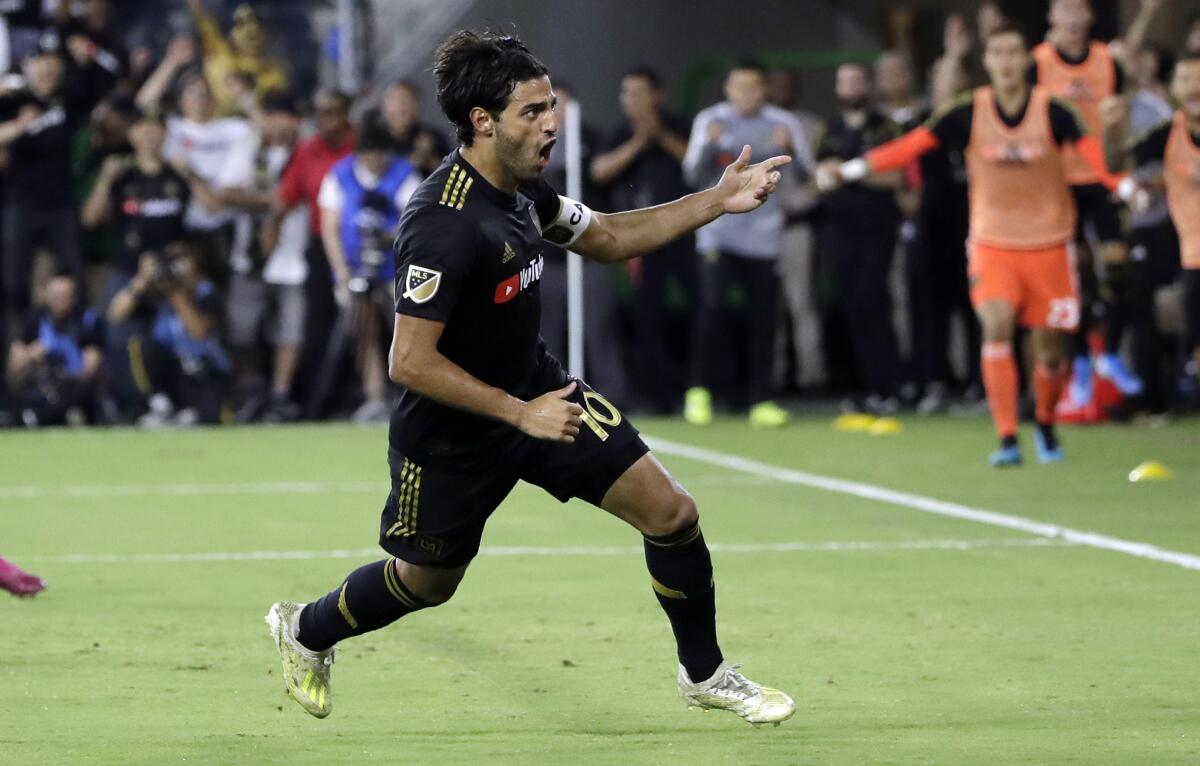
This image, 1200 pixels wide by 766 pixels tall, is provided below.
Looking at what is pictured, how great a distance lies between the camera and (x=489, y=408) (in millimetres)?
5457

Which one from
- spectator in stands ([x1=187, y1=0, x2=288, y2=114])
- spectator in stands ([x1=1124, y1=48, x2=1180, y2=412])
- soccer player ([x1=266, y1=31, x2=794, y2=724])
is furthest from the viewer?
spectator in stands ([x1=187, y1=0, x2=288, y2=114])

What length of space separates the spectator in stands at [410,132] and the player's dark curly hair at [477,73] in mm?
10934

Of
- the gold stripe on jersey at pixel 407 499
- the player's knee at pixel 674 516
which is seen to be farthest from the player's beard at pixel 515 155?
the player's knee at pixel 674 516

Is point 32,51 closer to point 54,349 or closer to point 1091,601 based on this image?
point 54,349

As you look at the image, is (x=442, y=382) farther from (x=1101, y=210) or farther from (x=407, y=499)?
(x=1101, y=210)

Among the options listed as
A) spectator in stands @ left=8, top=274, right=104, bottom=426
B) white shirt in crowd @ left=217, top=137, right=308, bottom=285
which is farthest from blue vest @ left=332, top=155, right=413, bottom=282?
spectator in stands @ left=8, top=274, right=104, bottom=426

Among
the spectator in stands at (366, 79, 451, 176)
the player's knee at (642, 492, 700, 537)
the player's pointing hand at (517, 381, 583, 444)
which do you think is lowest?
the spectator in stands at (366, 79, 451, 176)

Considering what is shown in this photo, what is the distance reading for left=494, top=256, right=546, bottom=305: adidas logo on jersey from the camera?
565 centimetres

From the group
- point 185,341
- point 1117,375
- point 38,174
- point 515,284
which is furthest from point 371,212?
point 515,284

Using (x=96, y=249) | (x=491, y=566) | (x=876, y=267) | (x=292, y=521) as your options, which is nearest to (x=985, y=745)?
(x=491, y=566)

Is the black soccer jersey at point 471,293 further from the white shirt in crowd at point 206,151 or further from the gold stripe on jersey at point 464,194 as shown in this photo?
the white shirt in crowd at point 206,151

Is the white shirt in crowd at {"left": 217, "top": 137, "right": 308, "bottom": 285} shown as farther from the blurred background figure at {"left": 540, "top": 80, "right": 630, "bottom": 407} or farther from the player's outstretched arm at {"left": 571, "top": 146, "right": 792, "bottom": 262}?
the player's outstretched arm at {"left": 571, "top": 146, "right": 792, "bottom": 262}

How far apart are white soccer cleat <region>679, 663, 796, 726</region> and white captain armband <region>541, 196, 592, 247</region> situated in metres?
1.24

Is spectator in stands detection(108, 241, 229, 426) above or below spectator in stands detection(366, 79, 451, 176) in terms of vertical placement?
below
